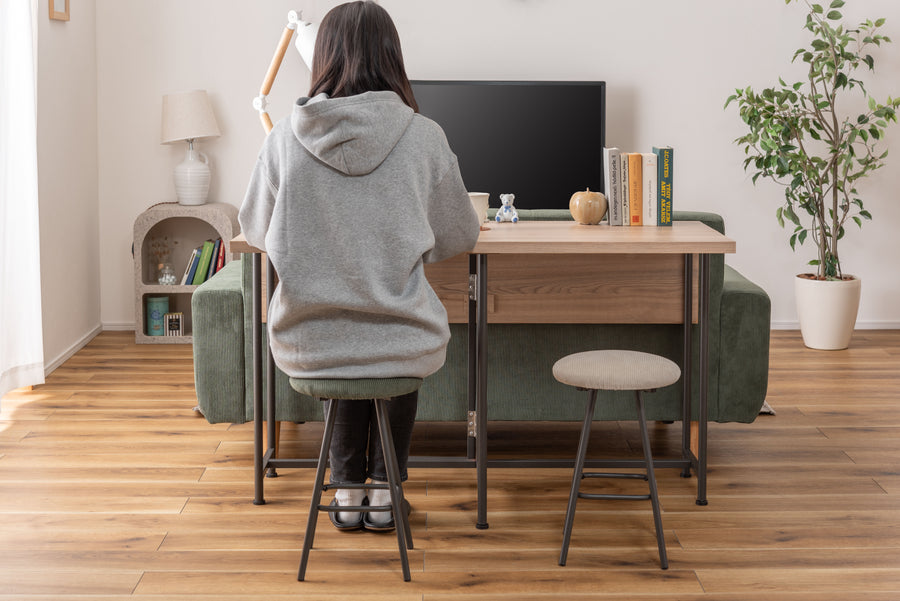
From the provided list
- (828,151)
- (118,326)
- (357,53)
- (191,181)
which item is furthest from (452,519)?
(828,151)

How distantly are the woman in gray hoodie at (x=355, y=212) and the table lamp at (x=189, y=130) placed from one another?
271 centimetres

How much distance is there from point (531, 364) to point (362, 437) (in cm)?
69

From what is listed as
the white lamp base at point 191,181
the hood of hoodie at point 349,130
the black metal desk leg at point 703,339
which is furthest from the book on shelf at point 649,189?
the white lamp base at point 191,181

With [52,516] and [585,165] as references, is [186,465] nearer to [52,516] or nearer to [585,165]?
[52,516]

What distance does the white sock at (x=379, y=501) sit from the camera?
2.36m

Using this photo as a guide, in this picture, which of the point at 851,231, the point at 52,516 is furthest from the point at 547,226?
the point at 851,231

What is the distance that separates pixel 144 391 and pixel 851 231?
3.52m

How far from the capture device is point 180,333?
4672mm

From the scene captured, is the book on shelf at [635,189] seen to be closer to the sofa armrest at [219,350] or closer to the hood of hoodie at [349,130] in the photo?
the hood of hoodie at [349,130]

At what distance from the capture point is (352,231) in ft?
6.42

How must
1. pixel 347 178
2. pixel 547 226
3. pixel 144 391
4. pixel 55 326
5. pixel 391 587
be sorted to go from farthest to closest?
pixel 55 326, pixel 144 391, pixel 547 226, pixel 391 587, pixel 347 178

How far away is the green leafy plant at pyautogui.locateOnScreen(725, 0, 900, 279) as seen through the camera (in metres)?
4.38

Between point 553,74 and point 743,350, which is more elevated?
point 553,74

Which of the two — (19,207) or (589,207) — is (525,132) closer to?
(589,207)
